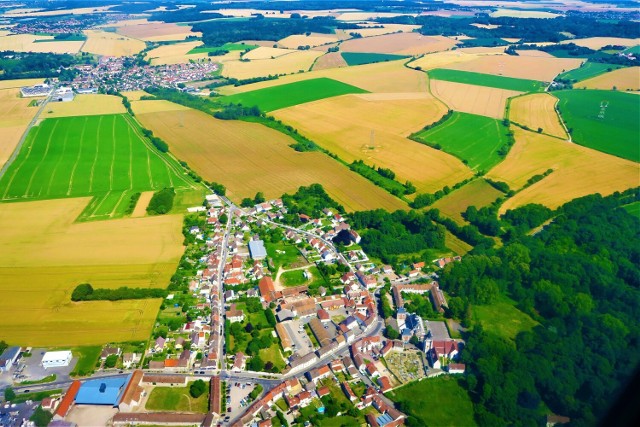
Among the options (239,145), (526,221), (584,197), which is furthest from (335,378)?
(239,145)

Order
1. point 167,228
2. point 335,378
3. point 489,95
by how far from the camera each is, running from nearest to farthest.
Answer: point 335,378 < point 167,228 < point 489,95

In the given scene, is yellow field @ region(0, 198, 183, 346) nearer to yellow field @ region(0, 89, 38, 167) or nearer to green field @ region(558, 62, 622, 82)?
yellow field @ region(0, 89, 38, 167)

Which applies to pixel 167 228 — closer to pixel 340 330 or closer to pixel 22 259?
pixel 22 259

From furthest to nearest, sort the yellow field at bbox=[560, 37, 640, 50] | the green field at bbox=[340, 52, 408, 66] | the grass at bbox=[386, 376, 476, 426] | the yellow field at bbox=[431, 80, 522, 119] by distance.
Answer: the yellow field at bbox=[560, 37, 640, 50], the green field at bbox=[340, 52, 408, 66], the yellow field at bbox=[431, 80, 522, 119], the grass at bbox=[386, 376, 476, 426]

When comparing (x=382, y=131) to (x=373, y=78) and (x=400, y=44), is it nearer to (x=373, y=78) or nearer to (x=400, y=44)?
(x=373, y=78)

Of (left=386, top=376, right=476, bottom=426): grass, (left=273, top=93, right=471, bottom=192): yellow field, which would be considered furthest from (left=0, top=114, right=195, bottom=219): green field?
(left=386, top=376, right=476, bottom=426): grass

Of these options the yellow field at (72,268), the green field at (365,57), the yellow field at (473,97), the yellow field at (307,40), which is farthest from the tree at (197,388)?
the yellow field at (307,40)
